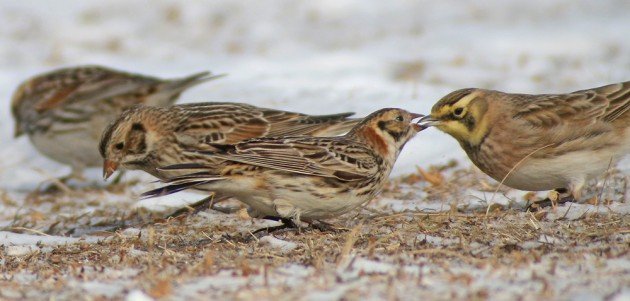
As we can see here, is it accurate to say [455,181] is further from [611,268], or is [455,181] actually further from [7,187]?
[7,187]

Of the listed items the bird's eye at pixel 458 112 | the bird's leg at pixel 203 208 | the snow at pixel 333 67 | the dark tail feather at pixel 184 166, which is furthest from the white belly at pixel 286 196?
the bird's eye at pixel 458 112

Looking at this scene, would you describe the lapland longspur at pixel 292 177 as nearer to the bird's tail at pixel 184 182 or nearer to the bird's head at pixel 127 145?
the bird's tail at pixel 184 182

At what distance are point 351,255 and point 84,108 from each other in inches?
Answer: 257

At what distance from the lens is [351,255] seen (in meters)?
5.89

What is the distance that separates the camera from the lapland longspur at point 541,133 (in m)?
7.81

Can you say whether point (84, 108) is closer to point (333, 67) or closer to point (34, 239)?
point (34, 239)

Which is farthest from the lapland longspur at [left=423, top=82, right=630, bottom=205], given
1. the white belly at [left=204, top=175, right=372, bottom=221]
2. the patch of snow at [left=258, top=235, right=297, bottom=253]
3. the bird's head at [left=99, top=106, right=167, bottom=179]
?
the bird's head at [left=99, top=106, right=167, bottom=179]

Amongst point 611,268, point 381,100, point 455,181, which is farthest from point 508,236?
point 381,100

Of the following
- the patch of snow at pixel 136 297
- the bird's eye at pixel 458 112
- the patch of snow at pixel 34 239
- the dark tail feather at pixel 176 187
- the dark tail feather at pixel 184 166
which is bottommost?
the patch of snow at pixel 34 239

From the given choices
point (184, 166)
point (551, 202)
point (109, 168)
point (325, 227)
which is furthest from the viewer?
point (109, 168)

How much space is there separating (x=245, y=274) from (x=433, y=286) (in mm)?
1017

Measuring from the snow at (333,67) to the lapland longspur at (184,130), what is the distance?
2.16ft

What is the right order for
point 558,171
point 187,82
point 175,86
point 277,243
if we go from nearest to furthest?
point 277,243 < point 558,171 < point 187,82 < point 175,86

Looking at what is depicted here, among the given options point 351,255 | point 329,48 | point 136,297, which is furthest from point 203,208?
point 329,48
